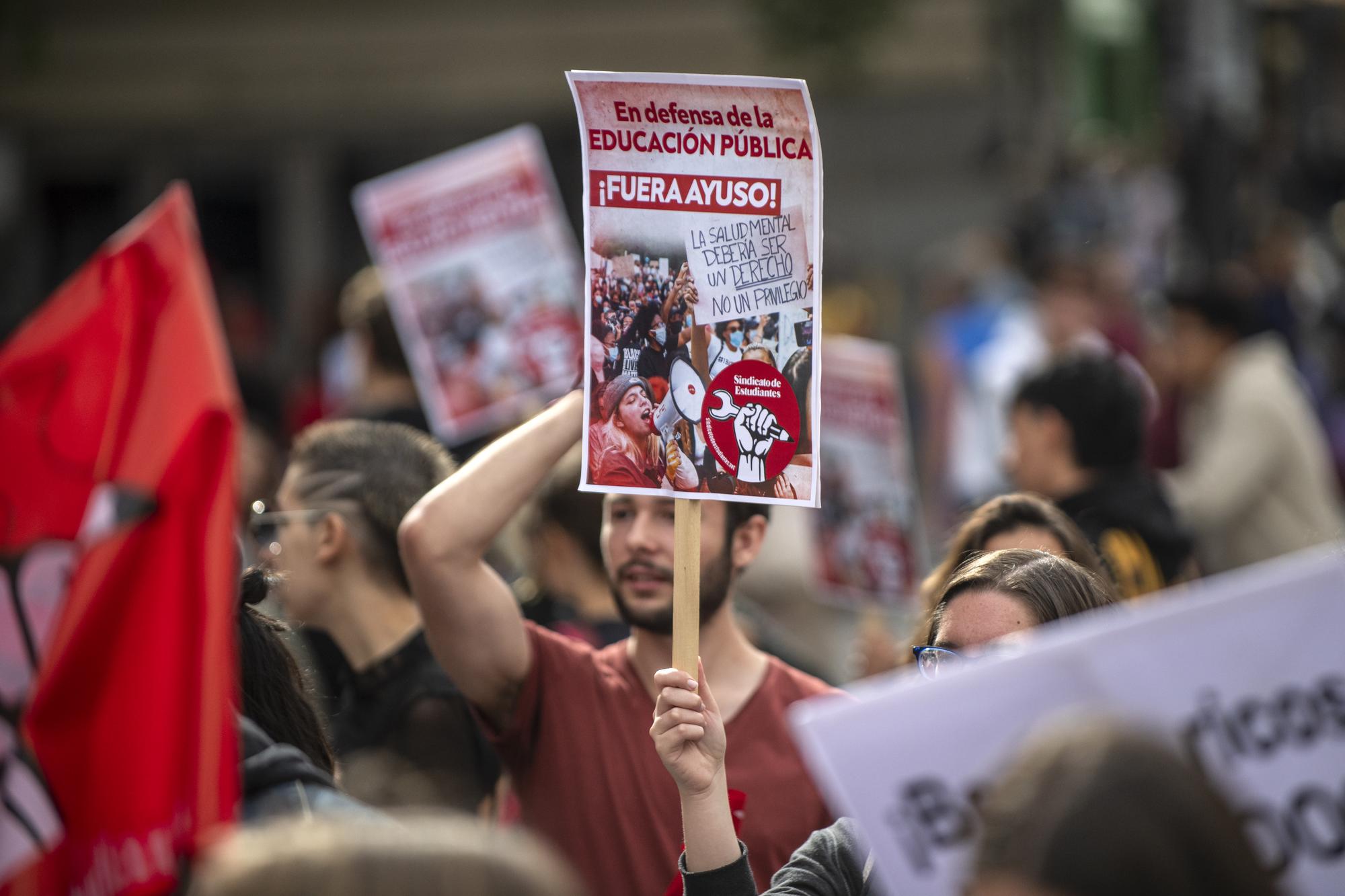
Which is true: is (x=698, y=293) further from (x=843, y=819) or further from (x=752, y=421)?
(x=843, y=819)

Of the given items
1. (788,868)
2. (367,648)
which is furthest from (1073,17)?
(788,868)

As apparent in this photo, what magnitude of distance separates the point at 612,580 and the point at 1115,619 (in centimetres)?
184

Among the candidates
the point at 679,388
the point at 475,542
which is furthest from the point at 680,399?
the point at 475,542

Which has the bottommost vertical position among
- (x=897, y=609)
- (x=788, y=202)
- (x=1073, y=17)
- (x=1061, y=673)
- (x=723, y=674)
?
(x=897, y=609)

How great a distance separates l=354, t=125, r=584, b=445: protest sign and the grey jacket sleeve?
3.55 meters

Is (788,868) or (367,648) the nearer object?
(788,868)

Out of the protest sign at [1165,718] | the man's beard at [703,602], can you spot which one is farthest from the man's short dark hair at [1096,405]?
the protest sign at [1165,718]

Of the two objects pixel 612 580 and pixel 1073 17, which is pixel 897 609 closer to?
pixel 612 580

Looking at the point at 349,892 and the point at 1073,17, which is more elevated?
the point at 1073,17

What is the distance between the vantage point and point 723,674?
367cm

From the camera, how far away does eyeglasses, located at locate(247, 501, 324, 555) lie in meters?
4.18

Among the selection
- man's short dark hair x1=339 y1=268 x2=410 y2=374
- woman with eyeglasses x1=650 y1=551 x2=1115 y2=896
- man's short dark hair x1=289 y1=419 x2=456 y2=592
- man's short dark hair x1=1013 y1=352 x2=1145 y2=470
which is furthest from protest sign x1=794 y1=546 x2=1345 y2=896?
man's short dark hair x1=339 y1=268 x2=410 y2=374

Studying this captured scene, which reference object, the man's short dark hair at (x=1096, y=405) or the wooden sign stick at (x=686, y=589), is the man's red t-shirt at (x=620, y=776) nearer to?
the wooden sign stick at (x=686, y=589)

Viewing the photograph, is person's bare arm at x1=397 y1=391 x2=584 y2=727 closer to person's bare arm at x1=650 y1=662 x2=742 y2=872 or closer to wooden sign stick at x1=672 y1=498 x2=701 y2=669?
wooden sign stick at x1=672 y1=498 x2=701 y2=669
